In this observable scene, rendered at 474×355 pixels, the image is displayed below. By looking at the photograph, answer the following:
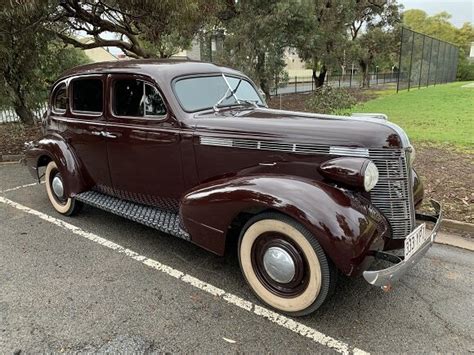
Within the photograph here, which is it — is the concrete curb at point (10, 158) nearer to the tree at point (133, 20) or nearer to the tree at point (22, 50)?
the tree at point (22, 50)

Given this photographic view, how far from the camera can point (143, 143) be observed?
12.5ft

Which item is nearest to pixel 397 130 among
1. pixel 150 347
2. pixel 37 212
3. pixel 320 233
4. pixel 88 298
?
pixel 320 233

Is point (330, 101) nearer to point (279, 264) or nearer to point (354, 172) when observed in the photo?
point (354, 172)

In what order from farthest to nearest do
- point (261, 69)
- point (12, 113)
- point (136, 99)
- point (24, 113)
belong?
1. point (261, 69)
2. point (12, 113)
3. point (24, 113)
4. point (136, 99)

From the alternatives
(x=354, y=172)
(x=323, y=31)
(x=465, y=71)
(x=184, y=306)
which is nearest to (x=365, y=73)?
(x=465, y=71)

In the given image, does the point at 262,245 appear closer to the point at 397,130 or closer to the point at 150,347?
the point at 150,347

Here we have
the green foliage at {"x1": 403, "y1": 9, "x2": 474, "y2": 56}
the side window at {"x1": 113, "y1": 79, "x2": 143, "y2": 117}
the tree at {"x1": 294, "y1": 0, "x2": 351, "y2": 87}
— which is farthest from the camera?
the green foliage at {"x1": 403, "y1": 9, "x2": 474, "y2": 56}

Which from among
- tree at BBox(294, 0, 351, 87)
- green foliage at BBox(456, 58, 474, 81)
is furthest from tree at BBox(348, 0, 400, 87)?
green foliage at BBox(456, 58, 474, 81)

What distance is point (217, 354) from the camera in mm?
2484

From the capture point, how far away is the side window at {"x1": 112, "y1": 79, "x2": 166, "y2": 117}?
375cm

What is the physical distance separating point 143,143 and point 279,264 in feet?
6.11

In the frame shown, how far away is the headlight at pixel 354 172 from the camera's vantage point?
267cm

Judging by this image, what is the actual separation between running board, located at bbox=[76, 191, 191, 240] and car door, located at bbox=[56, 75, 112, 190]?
157 mm

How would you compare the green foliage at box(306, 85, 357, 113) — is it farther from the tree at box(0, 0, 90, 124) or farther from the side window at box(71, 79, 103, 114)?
the tree at box(0, 0, 90, 124)
